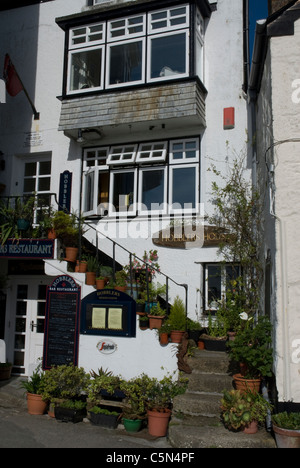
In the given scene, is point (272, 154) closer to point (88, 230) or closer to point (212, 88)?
point (212, 88)

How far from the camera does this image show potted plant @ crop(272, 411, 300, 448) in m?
5.62

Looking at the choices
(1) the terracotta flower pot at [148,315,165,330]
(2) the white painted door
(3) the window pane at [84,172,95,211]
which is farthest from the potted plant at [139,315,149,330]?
(3) the window pane at [84,172,95,211]

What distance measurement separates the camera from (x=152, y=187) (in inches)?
432

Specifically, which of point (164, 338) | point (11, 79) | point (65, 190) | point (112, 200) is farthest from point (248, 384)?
point (11, 79)

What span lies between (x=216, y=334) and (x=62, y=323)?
325 centimetres

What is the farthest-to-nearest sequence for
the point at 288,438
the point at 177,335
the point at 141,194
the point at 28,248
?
the point at 141,194 → the point at 28,248 → the point at 177,335 → the point at 288,438

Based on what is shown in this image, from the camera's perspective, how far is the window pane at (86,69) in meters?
11.5

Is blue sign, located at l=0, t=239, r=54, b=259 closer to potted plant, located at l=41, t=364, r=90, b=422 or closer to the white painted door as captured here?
the white painted door

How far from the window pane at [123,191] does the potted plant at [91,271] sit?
76.8 inches

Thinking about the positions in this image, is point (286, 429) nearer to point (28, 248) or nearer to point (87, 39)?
point (28, 248)

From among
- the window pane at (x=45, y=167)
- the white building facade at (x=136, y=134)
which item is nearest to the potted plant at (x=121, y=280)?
the white building facade at (x=136, y=134)
